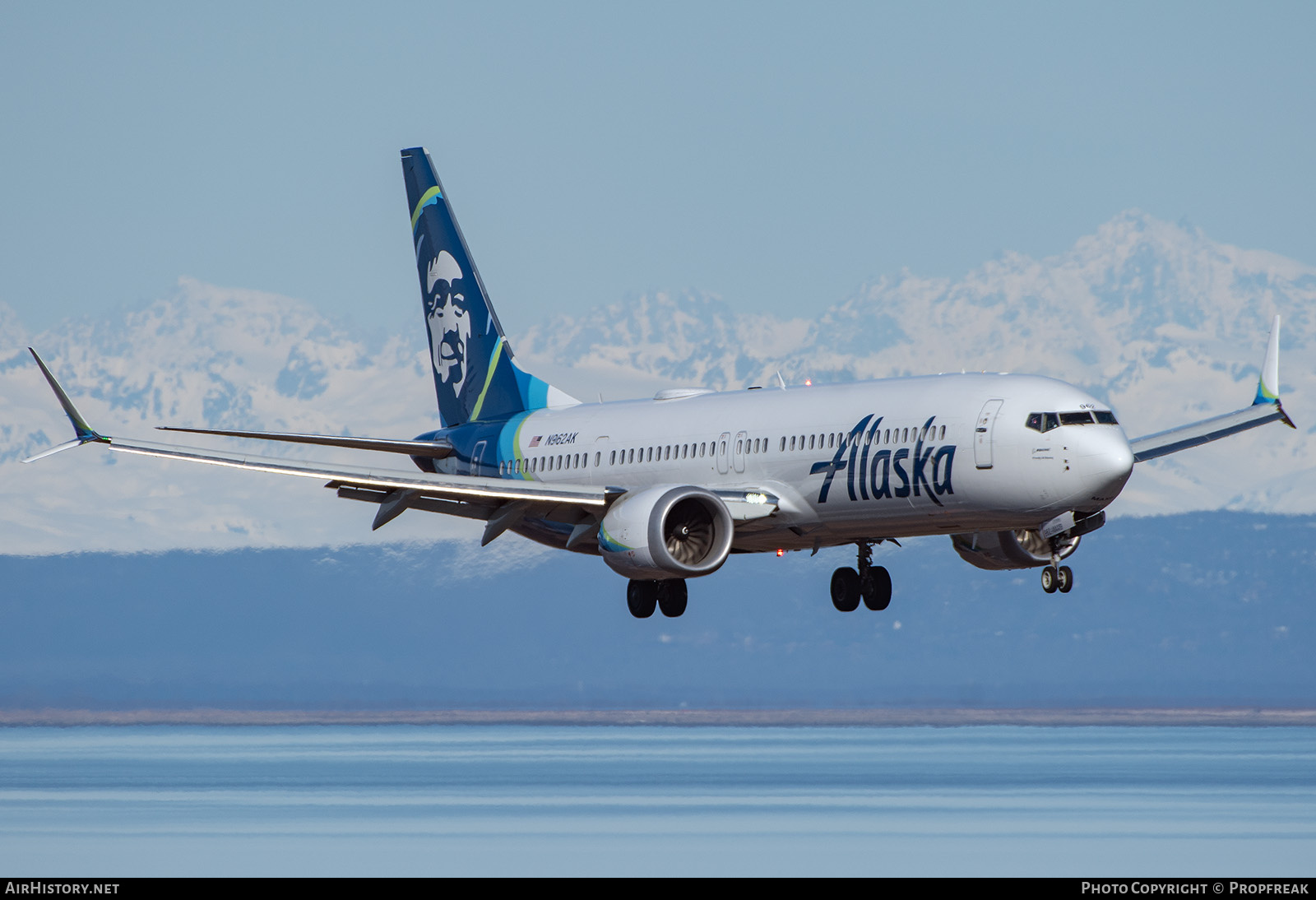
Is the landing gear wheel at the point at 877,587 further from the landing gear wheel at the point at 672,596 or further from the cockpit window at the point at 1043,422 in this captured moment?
the cockpit window at the point at 1043,422

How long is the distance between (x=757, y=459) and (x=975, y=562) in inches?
313

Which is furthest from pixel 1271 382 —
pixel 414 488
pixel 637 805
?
pixel 637 805

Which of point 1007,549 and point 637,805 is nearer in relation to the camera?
point 1007,549

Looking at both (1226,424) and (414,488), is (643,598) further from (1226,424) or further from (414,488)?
(1226,424)

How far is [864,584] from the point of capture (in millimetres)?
54156

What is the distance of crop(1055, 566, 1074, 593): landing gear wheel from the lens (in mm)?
46062

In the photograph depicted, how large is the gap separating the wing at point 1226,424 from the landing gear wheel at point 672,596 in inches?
505

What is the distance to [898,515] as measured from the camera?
156 feet

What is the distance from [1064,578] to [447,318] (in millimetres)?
26461

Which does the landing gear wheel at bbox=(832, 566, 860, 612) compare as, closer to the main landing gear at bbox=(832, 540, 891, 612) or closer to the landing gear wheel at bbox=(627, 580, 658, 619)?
the main landing gear at bbox=(832, 540, 891, 612)

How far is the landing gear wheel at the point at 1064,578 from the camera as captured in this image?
151 ft

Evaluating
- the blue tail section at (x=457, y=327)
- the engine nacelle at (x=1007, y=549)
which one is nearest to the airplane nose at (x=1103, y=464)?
the engine nacelle at (x=1007, y=549)

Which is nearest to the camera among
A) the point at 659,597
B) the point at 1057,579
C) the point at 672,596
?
the point at 1057,579
